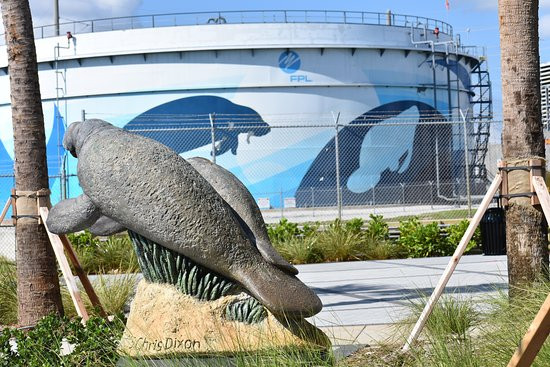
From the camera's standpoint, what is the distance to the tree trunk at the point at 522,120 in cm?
626

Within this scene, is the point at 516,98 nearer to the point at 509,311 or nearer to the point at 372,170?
the point at 509,311

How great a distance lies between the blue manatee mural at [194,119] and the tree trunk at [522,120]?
59.6 feet

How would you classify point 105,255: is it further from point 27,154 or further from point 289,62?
point 289,62

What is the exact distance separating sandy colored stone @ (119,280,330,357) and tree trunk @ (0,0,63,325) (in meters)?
2.99

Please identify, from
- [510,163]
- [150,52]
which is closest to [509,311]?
[510,163]

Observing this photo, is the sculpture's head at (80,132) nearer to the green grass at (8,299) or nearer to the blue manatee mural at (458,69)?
the green grass at (8,299)

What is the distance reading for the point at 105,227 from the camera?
17.3 feet

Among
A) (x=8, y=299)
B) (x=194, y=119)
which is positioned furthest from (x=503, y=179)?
(x=194, y=119)

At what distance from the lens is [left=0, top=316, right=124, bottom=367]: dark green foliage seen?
15.7ft

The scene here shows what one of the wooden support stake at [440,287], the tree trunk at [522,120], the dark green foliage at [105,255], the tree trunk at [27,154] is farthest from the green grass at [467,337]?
the dark green foliage at [105,255]

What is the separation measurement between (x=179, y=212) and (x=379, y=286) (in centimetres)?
612

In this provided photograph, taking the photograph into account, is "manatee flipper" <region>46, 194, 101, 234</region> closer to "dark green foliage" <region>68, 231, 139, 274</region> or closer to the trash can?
the trash can

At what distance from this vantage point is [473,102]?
3091cm

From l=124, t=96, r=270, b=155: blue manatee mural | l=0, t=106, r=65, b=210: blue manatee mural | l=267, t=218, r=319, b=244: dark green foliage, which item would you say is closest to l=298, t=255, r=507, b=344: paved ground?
l=267, t=218, r=319, b=244: dark green foliage
